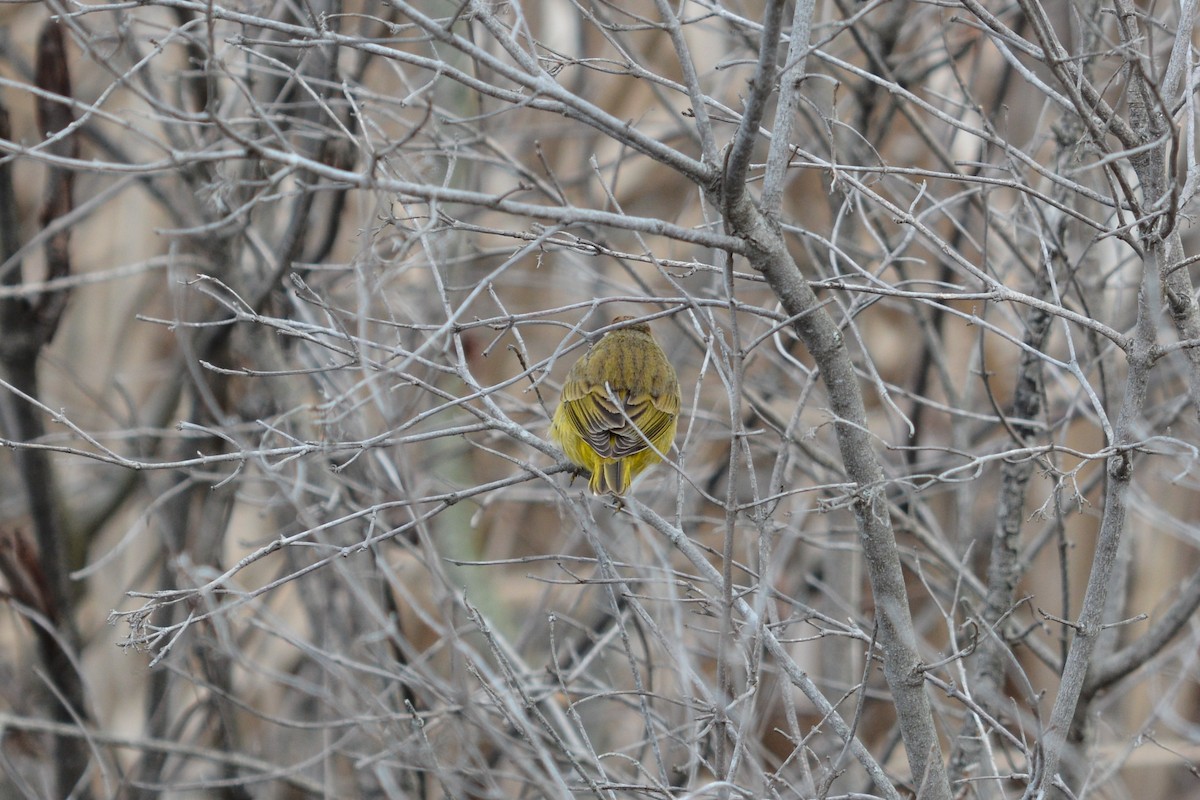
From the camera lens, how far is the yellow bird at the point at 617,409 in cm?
455

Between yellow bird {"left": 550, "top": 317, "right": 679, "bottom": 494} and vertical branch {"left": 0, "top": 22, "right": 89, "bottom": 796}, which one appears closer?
yellow bird {"left": 550, "top": 317, "right": 679, "bottom": 494}

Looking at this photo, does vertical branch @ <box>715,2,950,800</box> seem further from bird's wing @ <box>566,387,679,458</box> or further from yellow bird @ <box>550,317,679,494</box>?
yellow bird @ <box>550,317,679,494</box>

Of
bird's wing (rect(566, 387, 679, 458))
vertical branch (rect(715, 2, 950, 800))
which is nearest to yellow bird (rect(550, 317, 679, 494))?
bird's wing (rect(566, 387, 679, 458))

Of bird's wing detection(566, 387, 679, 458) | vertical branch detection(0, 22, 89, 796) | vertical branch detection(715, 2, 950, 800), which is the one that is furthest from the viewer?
vertical branch detection(0, 22, 89, 796)

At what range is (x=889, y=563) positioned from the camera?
116 inches

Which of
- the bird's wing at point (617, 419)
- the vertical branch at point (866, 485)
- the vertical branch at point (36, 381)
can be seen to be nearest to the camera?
the vertical branch at point (866, 485)

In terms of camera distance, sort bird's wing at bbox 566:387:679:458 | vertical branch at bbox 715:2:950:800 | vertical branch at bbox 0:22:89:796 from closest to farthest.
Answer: vertical branch at bbox 715:2:950:800, bird's wing at bbox 566:387:679:458, vertical branch at bbox 0:22:89:796

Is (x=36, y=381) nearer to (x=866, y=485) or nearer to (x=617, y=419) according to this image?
(x=617, y=419)

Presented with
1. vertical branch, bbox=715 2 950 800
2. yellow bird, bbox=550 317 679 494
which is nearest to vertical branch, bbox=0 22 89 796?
Answer: yellow bird, bbox=550 317 679 494

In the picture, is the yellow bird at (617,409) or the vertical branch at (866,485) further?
the yellow bird at (617,409)

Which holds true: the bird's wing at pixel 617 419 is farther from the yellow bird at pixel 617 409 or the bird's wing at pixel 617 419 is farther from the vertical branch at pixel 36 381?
the vertical branch at pixel 36 381

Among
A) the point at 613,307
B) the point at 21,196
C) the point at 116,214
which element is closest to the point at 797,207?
the point at 613,307

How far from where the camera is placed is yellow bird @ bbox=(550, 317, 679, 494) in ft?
14.9

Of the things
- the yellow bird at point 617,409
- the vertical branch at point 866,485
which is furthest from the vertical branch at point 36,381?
the vertical branch at point 866,485
